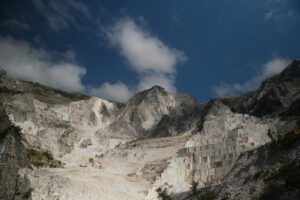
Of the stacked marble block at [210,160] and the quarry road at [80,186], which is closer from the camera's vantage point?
the quarry road at [80,186]

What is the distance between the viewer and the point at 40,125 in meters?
72.9

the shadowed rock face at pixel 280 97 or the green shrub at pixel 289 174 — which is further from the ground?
the shadowed rock face at pixel 280 97

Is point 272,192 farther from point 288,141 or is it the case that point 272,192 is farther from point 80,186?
point 80,186

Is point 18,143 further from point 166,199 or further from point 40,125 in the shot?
point 40,125

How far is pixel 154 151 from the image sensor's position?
196ft

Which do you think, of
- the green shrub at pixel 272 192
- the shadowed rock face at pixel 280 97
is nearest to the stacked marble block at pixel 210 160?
the green shrub at pixel 272 192

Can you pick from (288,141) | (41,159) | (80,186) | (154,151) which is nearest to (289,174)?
(288,141)

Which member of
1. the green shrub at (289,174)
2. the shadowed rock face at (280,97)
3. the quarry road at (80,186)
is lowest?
the quarry road at (80,186)

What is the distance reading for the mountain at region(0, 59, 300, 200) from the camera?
792 inches

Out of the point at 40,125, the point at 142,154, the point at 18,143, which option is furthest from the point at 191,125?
the point at 18,143

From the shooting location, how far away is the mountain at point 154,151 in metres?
20.1

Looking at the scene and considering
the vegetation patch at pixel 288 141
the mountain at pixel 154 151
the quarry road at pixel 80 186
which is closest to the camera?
the vegetation patch at pixel 288 141

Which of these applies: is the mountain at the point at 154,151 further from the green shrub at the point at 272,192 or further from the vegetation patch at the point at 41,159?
the vegetation patch at the point at 41,159

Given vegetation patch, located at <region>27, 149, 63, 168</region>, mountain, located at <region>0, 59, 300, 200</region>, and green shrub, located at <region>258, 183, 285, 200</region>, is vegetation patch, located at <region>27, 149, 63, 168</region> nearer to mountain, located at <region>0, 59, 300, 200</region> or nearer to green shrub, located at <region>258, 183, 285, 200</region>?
mountain, located at <region>0, 59, 300, 200</region>
